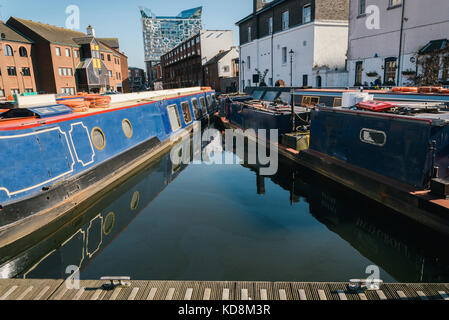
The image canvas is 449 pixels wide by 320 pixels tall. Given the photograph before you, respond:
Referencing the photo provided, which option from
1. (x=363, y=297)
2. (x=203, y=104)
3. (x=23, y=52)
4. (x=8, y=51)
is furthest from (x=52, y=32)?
(x=363, y=297)

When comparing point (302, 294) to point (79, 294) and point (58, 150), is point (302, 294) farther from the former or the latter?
point (58, 150)

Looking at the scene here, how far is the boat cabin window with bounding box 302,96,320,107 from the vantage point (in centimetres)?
1519

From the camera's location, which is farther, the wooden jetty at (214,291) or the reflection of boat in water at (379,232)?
the reflection of boat in water at (379,232)

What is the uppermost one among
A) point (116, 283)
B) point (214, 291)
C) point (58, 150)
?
point (58, 150)

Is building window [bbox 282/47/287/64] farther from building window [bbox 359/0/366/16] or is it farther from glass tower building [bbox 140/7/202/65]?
glass tower building [bbox 140/7/202/65]

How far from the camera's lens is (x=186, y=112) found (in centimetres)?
2005

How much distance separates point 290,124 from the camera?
13.6m

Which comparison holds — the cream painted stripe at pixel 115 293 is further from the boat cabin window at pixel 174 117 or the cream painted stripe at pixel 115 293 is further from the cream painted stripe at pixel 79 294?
the boat cabin window at pixel 174 117

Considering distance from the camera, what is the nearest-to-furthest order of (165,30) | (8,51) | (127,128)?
(127,128) → (8,51) → (165,30)

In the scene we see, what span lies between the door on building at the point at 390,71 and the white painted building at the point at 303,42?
4010mm

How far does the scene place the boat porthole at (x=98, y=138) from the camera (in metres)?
9.99

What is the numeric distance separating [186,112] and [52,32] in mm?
32959

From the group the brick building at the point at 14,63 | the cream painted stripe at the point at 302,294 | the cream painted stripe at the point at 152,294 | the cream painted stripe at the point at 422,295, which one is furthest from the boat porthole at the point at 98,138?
the brick building at the point at 14,63
